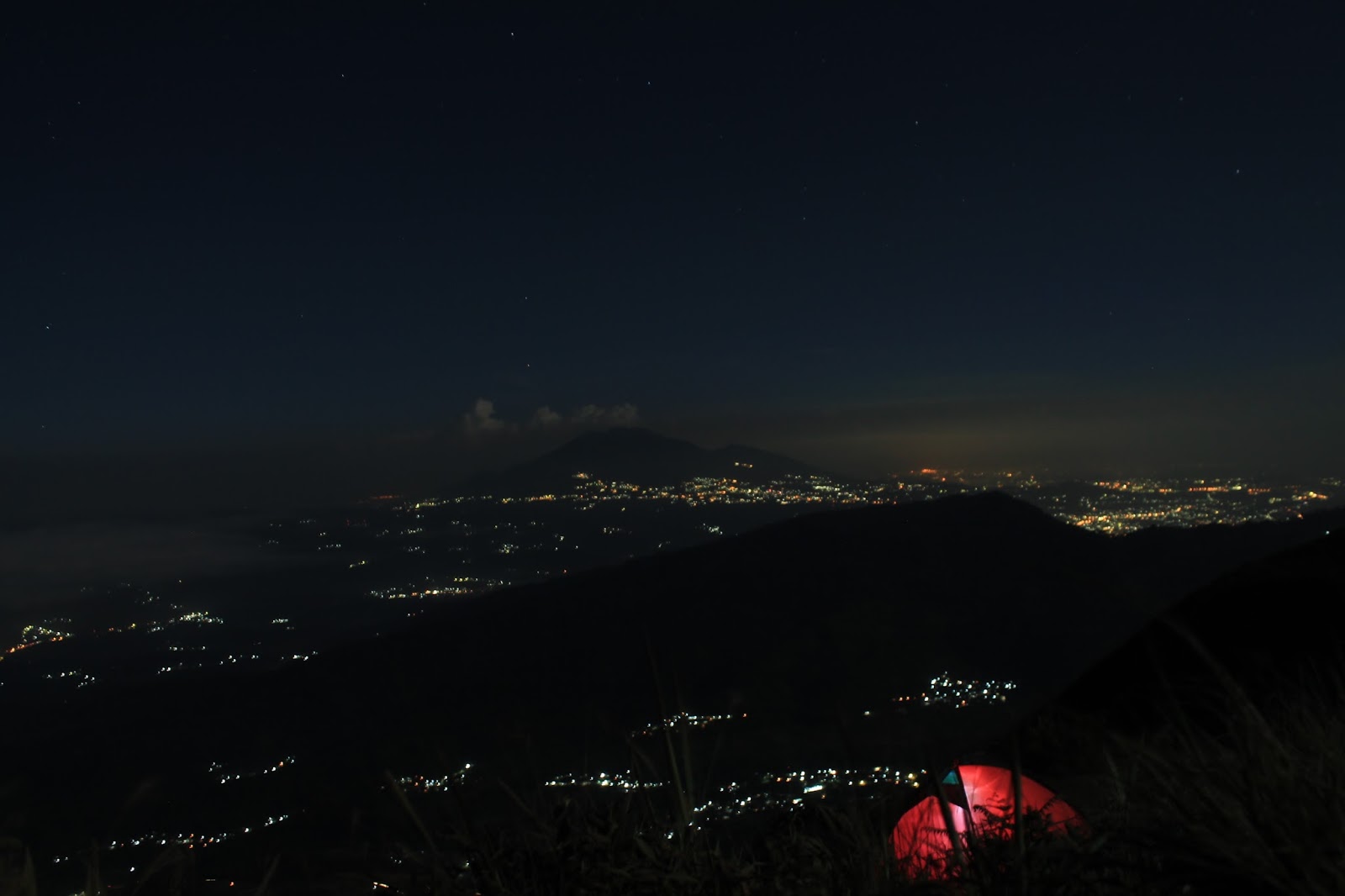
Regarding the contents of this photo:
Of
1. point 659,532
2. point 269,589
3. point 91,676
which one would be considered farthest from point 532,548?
point 91,676

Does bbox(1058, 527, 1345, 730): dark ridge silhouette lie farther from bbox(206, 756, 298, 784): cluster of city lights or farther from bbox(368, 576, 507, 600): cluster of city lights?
bbox(368, 576, 507, 600): cluster of city lights

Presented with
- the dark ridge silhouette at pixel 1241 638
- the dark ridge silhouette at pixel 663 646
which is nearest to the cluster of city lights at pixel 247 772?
the dark ridge silhouette at pixel 663 646

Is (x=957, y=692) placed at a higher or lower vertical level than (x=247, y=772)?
higher

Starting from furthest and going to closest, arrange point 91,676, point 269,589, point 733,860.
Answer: point 269,589 → point 91,676 → point 733,860

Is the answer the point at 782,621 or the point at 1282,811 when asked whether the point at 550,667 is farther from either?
the point at 1282,811

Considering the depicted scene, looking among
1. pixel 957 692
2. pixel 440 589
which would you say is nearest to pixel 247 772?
pixel 957 692

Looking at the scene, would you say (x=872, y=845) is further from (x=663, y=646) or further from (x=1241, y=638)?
(x=663, y=646)

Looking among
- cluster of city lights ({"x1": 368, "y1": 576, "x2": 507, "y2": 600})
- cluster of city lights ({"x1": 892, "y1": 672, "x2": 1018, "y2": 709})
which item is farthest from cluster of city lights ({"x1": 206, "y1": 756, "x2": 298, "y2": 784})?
cluster of city lights ({"x1": 368, "y1": 576, "x2": 507, "y2": 600})

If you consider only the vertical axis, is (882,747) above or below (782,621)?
above

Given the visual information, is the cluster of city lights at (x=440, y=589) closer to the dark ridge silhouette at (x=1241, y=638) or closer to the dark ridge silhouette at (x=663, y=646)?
the dark ridge silhouette at (x=663, y=646)

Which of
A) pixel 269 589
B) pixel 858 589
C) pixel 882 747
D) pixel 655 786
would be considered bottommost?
pixel 269 589

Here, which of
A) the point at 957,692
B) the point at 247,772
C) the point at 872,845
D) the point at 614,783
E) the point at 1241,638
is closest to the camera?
the point at 872,845
